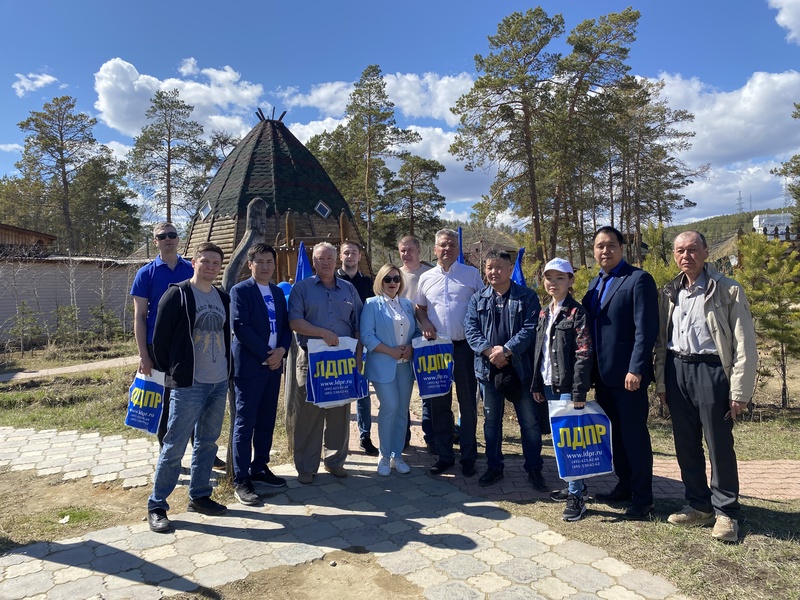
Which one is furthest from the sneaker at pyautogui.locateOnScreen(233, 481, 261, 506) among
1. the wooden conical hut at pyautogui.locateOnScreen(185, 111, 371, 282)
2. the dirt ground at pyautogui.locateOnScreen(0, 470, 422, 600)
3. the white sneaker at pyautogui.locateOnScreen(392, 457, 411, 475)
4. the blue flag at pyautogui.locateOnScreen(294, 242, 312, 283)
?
the wooden conical hut at pyautogui.locateOnScreen(185, 111, 371, 282)

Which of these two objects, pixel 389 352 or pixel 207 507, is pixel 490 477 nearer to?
pixel 389 352

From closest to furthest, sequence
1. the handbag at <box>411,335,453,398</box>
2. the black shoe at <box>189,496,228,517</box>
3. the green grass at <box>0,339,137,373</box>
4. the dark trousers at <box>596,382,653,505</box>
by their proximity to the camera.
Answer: the dark trousers at <box>596,382,653,505</box> → the black shoe at <box>189,496,228,517</box> → the handbag at <box>411,335,453,398</box> → the green grass at <box>0,339,137,373</box>

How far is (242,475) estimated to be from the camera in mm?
3910

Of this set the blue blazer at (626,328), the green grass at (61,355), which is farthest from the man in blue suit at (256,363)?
the green grass at (61,355)

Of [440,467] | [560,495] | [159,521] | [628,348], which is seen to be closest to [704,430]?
[628,348]

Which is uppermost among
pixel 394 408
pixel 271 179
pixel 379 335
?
pixel 271 179

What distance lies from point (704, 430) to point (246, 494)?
317 cm

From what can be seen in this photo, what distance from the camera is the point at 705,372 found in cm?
321

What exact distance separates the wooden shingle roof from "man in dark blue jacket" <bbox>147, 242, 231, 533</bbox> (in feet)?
40.0

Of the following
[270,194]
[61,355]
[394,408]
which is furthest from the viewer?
[270,194]

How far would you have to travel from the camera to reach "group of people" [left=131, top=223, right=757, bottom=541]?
3.27 m

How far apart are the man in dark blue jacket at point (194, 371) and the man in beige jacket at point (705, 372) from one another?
120 inches

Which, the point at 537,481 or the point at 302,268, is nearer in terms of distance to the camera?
the point at 537,481

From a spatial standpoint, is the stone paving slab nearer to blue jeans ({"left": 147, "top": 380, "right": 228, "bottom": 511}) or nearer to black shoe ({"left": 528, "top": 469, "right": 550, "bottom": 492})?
black shoe ({"left": 528, "top": 469, "right": 550, "bottom": 492})
